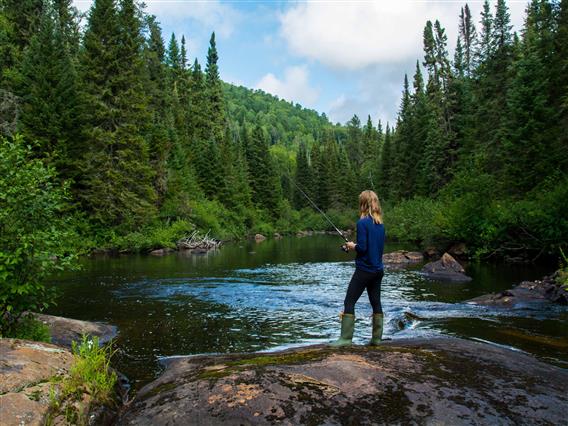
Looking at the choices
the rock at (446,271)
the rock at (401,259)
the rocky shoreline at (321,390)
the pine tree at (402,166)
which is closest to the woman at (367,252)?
the rocky shoreline at (321,390)

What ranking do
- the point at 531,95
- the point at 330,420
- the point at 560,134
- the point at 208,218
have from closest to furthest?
the point at 330,420 < the point at 560,134 < the point at 531,95 < the point at 208,218

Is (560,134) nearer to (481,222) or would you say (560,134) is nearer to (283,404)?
(481,222)

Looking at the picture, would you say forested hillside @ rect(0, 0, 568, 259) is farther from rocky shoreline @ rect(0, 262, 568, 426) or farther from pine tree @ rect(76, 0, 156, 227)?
rocky shoreline @ rect(0, 262, 568, 426)

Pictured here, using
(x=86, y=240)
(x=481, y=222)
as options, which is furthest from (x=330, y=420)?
(x=86, y=240)

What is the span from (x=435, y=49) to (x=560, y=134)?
3834 cm

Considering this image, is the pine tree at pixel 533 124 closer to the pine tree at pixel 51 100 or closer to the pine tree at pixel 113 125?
the pine tree at pixel 113 125

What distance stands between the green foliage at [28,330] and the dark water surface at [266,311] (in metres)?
1.35

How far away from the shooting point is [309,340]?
30.9 feet

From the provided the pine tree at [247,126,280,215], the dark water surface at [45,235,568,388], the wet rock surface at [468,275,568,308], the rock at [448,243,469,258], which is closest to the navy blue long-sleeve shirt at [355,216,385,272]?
the dark water surface at [45,235,568,388]

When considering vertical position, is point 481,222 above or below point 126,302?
above

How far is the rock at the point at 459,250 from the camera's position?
2608cm

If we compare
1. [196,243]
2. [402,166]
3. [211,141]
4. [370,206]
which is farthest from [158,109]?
[370,206]

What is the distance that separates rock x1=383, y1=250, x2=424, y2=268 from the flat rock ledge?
58.1 ft

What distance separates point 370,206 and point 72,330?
6377mm
